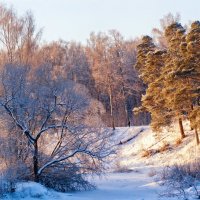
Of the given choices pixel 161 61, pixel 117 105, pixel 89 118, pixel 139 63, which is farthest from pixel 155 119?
pixel 117 105

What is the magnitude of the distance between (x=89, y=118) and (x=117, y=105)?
38.6m

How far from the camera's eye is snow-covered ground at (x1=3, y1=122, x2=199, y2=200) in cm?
1914

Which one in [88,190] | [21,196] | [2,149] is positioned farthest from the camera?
[88,190]

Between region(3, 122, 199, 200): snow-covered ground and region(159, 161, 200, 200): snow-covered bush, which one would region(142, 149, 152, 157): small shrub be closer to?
region(3, 122, 199, 200): snow-covered ground

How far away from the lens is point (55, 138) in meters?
23.4

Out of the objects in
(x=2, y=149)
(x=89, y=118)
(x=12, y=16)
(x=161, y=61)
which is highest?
(x=12, y=16)

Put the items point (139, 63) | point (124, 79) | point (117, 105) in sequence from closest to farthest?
point (139, 63) < point (124, 79) < point (117, 105)

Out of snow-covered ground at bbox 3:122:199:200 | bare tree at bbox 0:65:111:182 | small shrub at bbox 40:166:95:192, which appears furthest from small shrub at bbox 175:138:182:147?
small shrub at bbox 40:166:95:192

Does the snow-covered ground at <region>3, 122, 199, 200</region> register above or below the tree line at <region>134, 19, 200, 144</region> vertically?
below

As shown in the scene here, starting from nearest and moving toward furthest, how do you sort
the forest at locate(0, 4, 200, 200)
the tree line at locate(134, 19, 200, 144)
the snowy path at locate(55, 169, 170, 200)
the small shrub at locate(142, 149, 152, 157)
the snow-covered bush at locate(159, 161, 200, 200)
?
the snow-covered bush at locate(159, 161, 200, 200) → the snowy path at locate(55, 169, 170, 200) → the forest at locate(0, 4, 200, 200) → the tree line at locate(134, 19, 200, 144) → the small shrub at locate(142, 149, 152, 157)

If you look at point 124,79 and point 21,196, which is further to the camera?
point 124,79

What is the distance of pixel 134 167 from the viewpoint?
35875 mm

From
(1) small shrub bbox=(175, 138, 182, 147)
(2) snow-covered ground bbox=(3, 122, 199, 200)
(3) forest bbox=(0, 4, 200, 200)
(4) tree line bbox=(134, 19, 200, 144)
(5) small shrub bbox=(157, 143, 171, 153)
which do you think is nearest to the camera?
(2) snow-covered ground bbox=(3, 122, 199, 200)

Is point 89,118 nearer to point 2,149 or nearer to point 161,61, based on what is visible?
point 2,149
